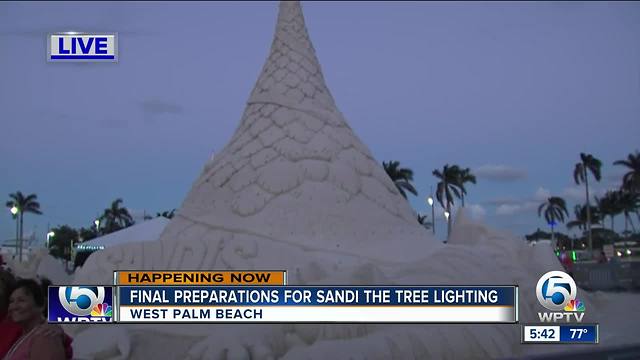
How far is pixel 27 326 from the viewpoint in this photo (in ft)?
11.0

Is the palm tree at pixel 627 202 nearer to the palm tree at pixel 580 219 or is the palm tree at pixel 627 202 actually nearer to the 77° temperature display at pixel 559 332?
the palm tree at pixel 580 219

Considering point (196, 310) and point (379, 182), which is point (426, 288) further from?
point (379, 182)

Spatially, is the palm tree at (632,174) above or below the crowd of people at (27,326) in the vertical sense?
above

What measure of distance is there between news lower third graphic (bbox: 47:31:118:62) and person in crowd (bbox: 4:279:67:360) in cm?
386

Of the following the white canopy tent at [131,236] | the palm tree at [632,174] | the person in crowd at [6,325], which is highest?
the palm tree at [632,174]

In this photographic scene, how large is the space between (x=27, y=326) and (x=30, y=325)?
19 mm

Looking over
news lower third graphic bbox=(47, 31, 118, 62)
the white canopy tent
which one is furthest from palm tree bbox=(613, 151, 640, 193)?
news lower third graphic bbox=(47, 31, 118, 62)

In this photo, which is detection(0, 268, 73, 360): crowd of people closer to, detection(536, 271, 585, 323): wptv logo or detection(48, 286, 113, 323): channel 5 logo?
detection(48, 286, 113, 323): channel 5 logo

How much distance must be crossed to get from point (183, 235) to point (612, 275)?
9.89 m

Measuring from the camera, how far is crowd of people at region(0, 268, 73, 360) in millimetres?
2998

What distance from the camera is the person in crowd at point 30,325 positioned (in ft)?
9.82

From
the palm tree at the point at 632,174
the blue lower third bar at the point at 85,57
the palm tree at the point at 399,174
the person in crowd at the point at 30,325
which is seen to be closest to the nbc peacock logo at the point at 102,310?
the person in crowd at the point at 30,325

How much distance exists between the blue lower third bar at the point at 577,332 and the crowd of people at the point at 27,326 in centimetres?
417

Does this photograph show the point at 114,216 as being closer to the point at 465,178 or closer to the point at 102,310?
the point at 465,178
